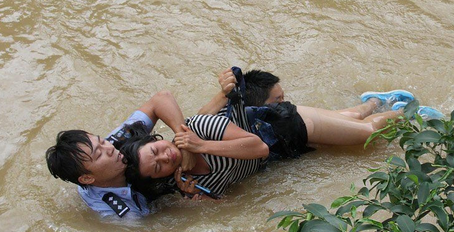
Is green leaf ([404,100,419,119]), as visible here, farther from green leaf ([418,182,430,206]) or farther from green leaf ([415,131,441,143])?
green leaf ([418,182,430,206])

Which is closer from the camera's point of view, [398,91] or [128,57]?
[398,91]

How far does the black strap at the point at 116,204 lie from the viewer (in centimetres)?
333

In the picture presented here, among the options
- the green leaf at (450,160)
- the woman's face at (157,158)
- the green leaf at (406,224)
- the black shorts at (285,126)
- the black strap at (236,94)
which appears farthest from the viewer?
the black shorts at (285,126)

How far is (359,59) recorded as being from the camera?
4887 mm

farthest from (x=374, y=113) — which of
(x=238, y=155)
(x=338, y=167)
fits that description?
(x=238, y=155)

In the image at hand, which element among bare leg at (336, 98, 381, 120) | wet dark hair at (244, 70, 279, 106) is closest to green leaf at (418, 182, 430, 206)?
wet dark hair at (244, 70, 279, 106)

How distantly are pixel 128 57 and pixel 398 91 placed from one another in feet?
8.02

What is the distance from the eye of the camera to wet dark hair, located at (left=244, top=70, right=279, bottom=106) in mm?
3840

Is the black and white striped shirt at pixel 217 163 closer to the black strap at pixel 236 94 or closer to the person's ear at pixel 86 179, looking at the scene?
the black strap at pixel 236 94

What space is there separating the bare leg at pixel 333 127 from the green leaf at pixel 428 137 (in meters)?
2.13

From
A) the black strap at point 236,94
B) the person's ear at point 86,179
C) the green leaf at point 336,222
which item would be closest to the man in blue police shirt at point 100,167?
the person's ear at point 86,179

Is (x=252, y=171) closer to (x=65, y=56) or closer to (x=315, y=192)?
(x=315, y=192)

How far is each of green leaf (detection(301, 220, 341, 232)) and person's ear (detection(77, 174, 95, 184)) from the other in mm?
2039

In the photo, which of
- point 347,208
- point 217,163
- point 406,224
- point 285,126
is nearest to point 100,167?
point 217,163
